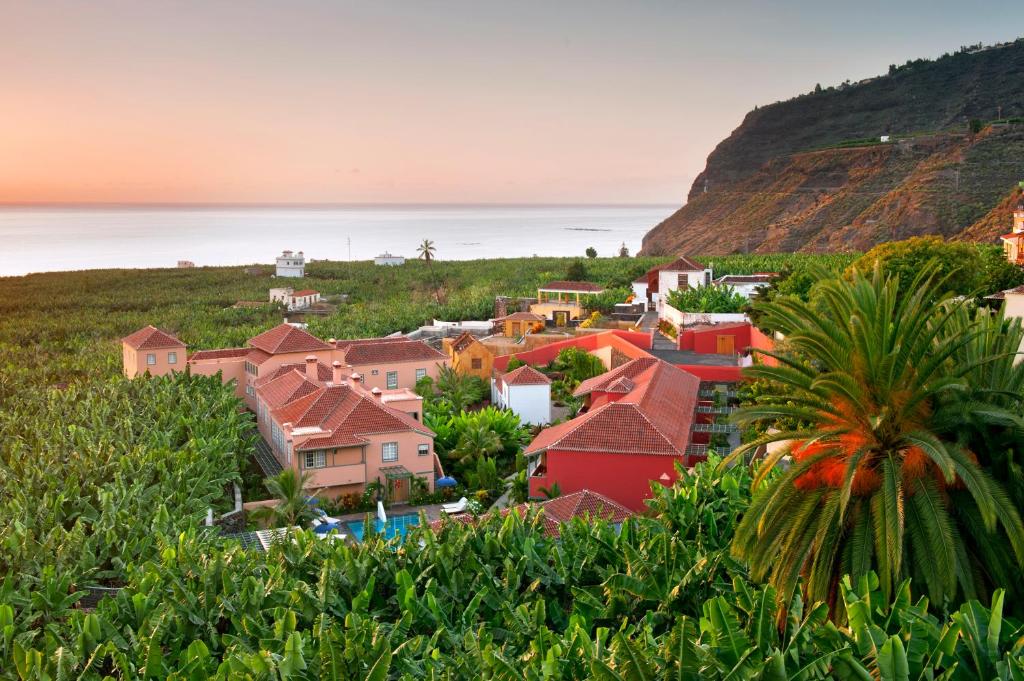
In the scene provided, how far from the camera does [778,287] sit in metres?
37.7

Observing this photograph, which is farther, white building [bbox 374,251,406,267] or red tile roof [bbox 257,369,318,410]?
white building [bbox 374,251,406,267]

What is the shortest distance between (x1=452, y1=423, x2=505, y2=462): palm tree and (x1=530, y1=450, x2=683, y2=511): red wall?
162 inches

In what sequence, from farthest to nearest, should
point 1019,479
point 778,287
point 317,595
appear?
point 778,287
point 317,595
point 1019,479

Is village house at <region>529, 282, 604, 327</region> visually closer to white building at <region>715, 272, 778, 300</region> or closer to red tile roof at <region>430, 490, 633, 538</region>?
white building at <region>715, 272, 778, 300</region>

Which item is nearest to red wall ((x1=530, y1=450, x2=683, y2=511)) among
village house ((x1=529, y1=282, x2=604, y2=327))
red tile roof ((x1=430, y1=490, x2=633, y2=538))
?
red tile roof ((x1=430, y1=490, x2=633, y2=538))

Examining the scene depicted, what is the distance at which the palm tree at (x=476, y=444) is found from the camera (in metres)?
27.0

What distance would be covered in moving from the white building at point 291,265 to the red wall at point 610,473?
267 ft

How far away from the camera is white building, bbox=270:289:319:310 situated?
73.7 m

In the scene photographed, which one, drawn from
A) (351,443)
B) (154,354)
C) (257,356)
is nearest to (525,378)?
(351,443)

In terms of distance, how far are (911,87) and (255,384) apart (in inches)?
4638

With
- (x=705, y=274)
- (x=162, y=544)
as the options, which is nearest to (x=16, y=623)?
(x=162, y=544)

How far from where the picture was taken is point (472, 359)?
3903cm

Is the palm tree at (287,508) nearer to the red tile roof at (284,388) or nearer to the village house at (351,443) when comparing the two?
the village house at (351,443)

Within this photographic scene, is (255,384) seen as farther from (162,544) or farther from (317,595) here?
(317,595)
